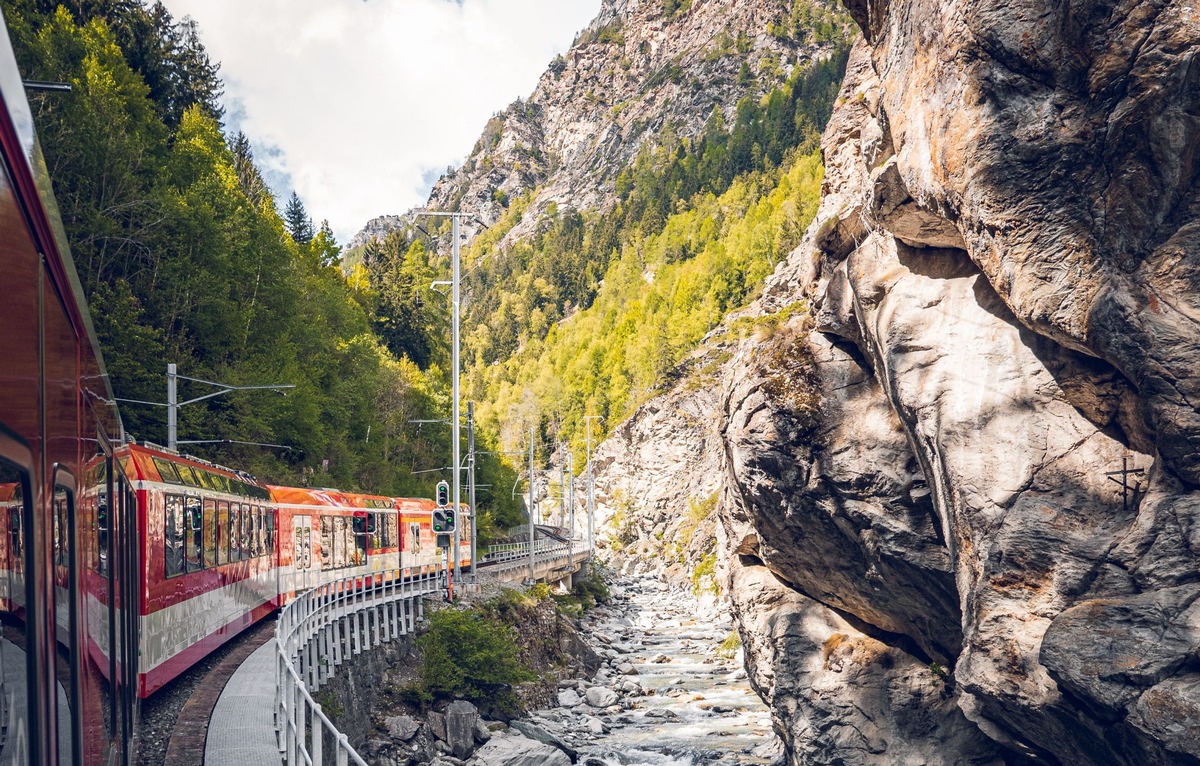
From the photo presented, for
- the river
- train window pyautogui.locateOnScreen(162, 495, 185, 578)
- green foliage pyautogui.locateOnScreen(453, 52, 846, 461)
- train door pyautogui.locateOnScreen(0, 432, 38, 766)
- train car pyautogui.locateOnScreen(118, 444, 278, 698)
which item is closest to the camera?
train door pyautogui.locateOnScreen(0, 432, 38, 766)

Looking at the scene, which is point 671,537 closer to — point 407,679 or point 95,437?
point 407,679

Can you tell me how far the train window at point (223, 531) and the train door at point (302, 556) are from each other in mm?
7652

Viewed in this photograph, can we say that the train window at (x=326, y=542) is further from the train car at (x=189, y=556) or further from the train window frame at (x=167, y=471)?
the train window frame at (x=167, y=471)

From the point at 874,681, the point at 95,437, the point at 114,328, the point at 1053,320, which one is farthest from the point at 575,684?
the point at 95,437

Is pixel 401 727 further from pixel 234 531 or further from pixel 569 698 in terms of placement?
pixel 569 698

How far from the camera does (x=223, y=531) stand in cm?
1828

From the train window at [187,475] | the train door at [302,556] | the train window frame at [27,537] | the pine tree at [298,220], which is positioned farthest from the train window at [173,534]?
the pine tree at [298,220]

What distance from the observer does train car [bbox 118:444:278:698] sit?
12898mm

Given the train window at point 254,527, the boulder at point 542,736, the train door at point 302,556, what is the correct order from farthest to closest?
the train door at point 302,556 < the boulder at point 542,736 < the train window at point 254,527

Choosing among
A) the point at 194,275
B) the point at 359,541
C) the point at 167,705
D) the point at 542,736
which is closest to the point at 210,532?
the point at 167,705

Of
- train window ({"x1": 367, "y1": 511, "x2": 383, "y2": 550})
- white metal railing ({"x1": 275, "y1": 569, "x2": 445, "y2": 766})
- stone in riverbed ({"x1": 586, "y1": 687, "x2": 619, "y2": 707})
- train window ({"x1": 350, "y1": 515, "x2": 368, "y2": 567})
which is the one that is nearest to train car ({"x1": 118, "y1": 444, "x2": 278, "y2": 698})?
white metal railing ({"x1": 275, "y1": 569, "x2": 445, "y2": 766})

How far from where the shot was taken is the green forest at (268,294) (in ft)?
103

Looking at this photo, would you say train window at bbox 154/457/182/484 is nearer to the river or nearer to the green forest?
the green forest

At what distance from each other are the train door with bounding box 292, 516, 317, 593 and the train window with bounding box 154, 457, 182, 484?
1155 cm
